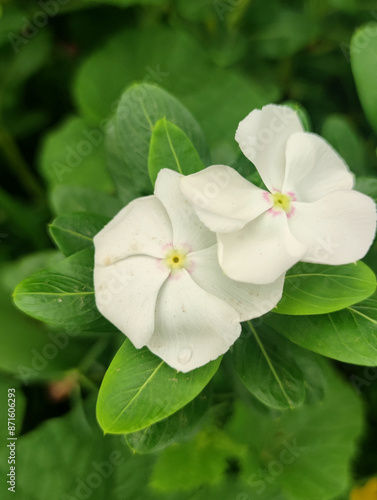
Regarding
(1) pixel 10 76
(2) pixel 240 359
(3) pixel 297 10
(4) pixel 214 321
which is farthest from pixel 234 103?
(4) pixel 214 321

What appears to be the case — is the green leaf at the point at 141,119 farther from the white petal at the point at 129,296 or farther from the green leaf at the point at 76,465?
the green leaf at the point at 76,465

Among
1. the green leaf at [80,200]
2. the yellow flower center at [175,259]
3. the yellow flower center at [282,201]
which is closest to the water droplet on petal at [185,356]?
the yellow flower center at [175,259]

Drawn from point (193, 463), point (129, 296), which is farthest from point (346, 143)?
point (193, 463)

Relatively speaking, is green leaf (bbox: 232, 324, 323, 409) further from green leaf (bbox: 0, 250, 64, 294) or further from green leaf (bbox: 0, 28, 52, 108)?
green leaf (bbox: 0, 28, 52, 108)

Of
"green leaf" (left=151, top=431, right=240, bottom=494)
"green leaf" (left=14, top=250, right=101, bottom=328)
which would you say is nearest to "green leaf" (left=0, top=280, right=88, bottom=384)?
"green leaf" (left=151, top=431, right=240, bottom=494)

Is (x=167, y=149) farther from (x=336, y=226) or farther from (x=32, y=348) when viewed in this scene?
(x=32, y=348)

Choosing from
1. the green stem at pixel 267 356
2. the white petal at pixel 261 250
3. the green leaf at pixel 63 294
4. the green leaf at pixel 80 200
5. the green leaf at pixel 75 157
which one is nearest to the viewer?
the white petal at pixel 261 250

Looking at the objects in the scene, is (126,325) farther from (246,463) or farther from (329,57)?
(329,57)

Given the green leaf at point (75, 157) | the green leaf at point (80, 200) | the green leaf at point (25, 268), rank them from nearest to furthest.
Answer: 1. the green leaf at point (80, 200)
2. the green leaf at point (25, 268)
3. the green leaf at point (75, 157)
